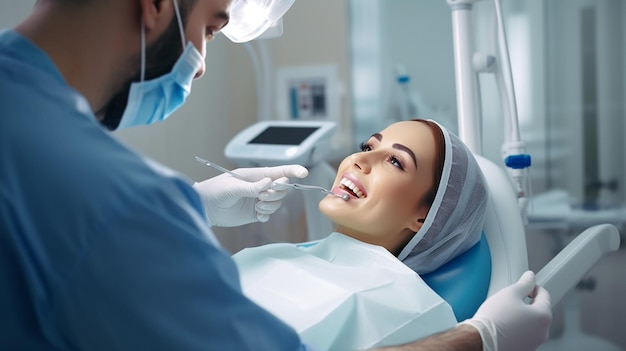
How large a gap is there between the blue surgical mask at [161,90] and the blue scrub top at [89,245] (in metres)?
0.20

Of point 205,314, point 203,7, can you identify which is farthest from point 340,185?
point 205,314

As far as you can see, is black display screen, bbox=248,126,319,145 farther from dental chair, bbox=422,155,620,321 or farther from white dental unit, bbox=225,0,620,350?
dental chair, bbox=422,155,620,321

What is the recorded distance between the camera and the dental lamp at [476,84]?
1.88 metres

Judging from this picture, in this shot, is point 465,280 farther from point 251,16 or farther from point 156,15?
point 156,15

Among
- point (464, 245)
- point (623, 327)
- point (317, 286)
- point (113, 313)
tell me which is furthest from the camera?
point (623, 327)

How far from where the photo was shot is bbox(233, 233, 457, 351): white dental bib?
1282 millimetres

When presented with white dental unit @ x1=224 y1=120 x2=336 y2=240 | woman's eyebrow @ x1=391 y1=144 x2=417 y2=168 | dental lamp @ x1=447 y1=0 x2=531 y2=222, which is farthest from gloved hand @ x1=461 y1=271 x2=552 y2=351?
white dental unit @ x1=224 y1=120 x2=336 y2=240

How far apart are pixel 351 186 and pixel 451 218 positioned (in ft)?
0.84

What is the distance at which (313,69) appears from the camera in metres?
3.41

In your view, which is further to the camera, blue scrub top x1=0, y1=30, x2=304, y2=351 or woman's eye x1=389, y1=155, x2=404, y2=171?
woman's eye x1=389, y1=155, x2=404, y2=171

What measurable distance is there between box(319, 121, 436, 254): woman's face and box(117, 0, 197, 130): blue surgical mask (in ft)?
1.82

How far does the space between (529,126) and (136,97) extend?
2.80 m

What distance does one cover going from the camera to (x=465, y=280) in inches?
61.1

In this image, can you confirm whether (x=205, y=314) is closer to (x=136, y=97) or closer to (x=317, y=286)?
(x=136, y=97)
